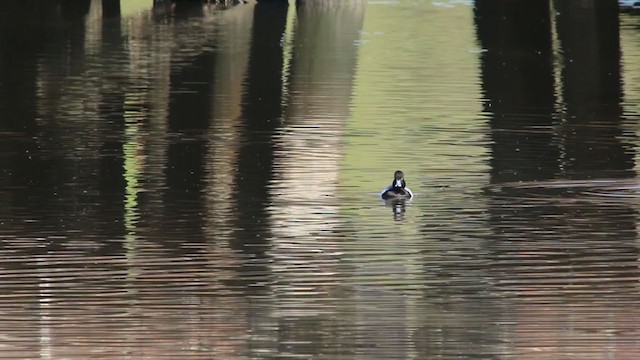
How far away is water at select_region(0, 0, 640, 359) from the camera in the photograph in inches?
715

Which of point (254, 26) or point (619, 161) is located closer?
point (619, 161)

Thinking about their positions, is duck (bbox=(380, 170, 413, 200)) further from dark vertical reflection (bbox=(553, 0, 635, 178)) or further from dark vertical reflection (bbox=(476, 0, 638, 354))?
dark vertical reflection (bbox=(553, 0, 635, 178))

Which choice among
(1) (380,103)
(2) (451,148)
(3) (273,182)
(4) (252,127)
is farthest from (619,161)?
(1) (380,103)

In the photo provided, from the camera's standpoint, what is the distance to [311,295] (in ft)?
65.0

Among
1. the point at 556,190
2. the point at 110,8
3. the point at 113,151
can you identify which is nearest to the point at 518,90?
the point at 113,151

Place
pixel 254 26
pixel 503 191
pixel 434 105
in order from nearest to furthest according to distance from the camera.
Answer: pixel 503 191, pixel 434 105, pixel 254 26

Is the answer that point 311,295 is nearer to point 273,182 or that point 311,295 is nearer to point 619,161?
point 273,182

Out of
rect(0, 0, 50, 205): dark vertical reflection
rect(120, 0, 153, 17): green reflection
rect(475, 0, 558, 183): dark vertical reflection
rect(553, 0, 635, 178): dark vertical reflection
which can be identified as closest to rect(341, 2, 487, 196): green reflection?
rect(475, 0, 558, 183): dark vertical reflection

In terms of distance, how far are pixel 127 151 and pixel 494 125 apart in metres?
7.39

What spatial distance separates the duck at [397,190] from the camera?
26.0 meters

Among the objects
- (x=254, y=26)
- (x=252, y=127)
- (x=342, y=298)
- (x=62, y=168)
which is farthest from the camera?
(x=254, y=26)

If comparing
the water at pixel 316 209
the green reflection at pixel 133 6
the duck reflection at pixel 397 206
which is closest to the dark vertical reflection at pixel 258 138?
the water at pixel 316 209

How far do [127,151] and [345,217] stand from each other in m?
8.42

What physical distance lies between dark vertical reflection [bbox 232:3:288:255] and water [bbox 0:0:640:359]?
8cm
